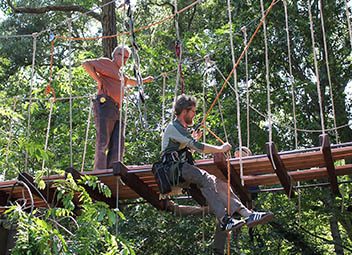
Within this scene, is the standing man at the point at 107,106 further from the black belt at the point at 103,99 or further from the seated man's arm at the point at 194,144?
the seated man's arm at the point at 194,144

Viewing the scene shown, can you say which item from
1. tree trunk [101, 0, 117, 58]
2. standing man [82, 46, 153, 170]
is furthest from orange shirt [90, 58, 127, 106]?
tree trunk [101, 0, 117, 58]

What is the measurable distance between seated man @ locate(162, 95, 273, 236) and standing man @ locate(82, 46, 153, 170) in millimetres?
953

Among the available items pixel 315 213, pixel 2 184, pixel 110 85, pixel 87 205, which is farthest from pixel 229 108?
pixel 87 205

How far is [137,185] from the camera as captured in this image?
172 inches

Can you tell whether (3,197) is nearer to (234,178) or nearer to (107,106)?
(107,106)

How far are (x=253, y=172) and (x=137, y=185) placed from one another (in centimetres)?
84

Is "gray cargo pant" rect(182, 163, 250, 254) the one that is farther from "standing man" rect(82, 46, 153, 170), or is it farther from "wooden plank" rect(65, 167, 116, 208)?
"standing man" rect(82, 46, 153, 170)

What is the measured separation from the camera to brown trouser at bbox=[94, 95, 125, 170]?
4879 mm

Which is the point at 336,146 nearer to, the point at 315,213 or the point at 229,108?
the point at 229,108

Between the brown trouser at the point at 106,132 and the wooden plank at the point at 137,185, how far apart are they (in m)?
0.48

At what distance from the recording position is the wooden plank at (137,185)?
13.4 feet

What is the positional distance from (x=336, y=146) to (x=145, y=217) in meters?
3.76

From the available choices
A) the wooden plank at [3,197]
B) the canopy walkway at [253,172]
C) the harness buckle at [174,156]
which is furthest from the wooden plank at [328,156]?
the wooden plank at [3,197]

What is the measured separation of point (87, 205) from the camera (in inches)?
133
